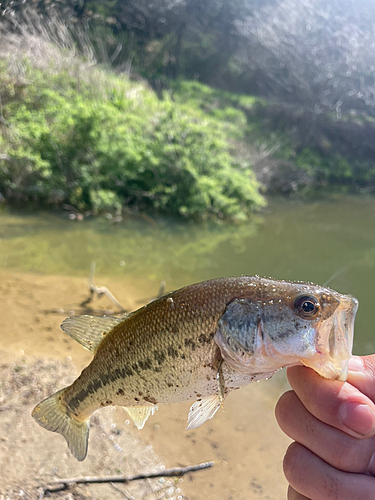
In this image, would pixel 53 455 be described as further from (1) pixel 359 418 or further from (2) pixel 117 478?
(1) pixel 359 418

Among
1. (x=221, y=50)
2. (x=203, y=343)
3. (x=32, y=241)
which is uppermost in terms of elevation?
(x=221, y=50)

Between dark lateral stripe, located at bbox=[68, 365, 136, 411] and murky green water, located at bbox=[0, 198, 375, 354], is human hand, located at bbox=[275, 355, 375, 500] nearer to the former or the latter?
dark lateral stripe, located at bbox=[68, 365, 136, 411]

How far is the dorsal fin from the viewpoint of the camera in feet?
5.22

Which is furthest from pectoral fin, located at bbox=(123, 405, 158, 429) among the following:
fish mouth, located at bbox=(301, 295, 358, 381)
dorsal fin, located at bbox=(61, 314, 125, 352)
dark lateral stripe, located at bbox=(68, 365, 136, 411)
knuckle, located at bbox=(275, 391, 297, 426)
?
fish mouth, located at bbox=(301, 295, 358, 381)

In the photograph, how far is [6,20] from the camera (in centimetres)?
1204

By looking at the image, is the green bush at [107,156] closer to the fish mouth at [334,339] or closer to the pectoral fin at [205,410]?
the pectoral fin at [205,410]

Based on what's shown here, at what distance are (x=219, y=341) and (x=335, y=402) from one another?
51cm

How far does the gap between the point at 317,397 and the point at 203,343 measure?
0.50m

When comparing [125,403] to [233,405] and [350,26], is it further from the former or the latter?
[350,26]

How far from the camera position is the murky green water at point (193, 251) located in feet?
28.7

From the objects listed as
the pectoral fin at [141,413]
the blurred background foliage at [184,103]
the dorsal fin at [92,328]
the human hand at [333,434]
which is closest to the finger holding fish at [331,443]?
the human hand at [333,434]

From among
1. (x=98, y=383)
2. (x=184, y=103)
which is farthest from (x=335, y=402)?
(x=184, y=103)

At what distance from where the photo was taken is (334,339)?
123cm

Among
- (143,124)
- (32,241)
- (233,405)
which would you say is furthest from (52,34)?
(233,405)
